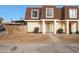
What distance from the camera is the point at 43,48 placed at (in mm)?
6156

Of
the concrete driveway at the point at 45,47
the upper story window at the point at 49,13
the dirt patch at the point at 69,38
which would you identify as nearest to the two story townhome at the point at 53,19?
the upper story window at the point at 49,13

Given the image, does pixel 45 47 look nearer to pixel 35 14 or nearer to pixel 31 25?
pixel 31 25

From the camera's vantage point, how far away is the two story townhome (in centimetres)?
634

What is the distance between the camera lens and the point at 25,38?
624cm

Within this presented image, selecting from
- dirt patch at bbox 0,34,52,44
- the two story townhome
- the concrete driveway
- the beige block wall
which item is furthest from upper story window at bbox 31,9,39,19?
the concrete driveway

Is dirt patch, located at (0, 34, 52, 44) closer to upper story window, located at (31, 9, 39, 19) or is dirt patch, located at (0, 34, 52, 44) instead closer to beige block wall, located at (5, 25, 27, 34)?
beige block wall, located at (5, 25, 27, 34)

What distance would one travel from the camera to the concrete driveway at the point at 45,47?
20.0 ft

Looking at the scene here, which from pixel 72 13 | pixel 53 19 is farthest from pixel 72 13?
pixel 53 19

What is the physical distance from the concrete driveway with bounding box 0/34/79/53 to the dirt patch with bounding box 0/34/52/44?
0.10m

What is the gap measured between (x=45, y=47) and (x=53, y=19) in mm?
881

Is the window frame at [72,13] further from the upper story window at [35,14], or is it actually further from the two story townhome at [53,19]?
the upper story window at [35,14]
